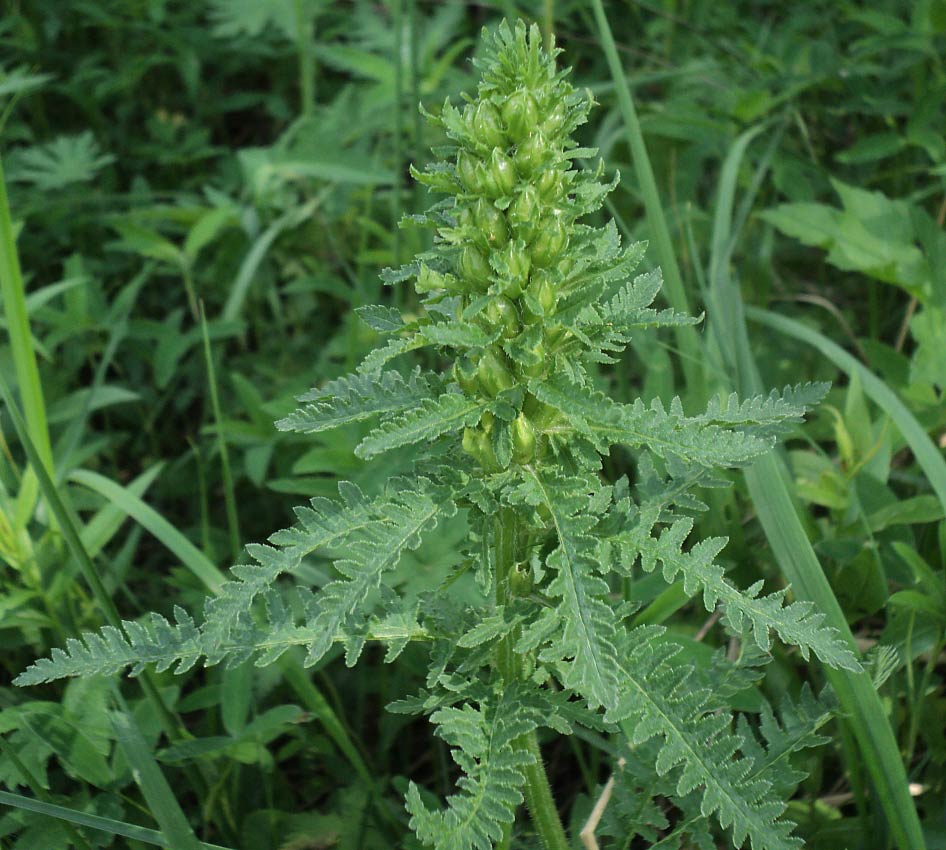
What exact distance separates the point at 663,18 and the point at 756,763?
309 cm

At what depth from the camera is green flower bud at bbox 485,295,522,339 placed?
1.34 metres

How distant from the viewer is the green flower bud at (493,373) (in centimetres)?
137

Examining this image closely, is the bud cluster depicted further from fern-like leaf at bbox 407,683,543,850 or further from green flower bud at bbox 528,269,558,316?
fern-like leaf at bbox 407,683,543,850

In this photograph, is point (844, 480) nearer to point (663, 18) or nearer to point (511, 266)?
point (511, 266)

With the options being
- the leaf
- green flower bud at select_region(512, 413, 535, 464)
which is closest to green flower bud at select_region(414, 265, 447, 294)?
green flower bud at select_region(512, 413, 535, 464)

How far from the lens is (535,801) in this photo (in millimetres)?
1598

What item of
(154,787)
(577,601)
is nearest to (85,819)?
(154,787)

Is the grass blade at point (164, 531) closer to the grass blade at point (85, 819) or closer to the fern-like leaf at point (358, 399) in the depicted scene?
the grass blade at point (85, 819)

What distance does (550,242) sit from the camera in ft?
4.30

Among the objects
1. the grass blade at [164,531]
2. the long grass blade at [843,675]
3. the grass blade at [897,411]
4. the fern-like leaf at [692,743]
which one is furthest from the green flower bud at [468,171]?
the grass blade at [897,411]

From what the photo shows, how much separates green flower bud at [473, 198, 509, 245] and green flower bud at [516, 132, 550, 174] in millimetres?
65

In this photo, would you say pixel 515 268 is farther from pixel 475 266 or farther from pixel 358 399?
pixel 358 399

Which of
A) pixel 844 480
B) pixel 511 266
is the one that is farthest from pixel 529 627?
pixel 844 480

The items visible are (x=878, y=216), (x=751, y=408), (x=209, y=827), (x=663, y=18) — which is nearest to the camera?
(x=751, y=408)
